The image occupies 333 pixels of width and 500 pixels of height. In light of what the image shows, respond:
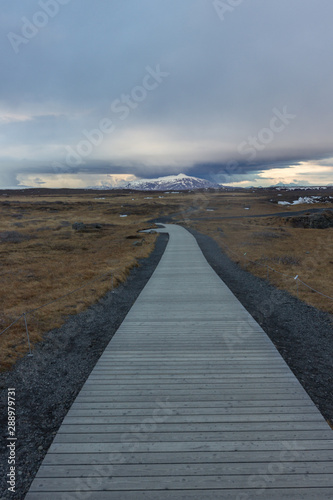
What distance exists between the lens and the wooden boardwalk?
4371mm

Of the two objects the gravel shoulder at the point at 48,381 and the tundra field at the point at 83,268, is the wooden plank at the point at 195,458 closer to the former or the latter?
the gravel shoulder at the point at 48,381

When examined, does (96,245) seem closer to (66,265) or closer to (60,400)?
(66,265)

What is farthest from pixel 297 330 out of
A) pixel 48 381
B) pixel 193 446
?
pixel 48 381

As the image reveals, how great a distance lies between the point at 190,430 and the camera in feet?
17.8

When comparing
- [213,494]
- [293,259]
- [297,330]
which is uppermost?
[213,494]

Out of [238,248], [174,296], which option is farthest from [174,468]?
[238,248]

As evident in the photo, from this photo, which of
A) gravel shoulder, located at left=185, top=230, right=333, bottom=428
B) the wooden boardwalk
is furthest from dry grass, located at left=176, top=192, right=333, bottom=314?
the wooden boardwalk

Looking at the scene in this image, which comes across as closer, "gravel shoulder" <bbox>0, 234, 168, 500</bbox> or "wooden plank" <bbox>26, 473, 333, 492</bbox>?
"wooden plank" <bbox>26, 473, 333, 492</bbox>

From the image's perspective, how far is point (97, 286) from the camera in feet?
56.1

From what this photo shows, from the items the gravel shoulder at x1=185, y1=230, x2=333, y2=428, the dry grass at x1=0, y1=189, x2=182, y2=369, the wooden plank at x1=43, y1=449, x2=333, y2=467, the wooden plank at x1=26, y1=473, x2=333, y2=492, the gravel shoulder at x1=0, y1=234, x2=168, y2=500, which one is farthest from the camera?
the dry grass at x1=0, y1=189, x2=182, y2=369

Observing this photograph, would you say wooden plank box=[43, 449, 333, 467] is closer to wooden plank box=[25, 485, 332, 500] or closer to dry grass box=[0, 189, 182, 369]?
wooden plank box=[25, 485, 332, 500]

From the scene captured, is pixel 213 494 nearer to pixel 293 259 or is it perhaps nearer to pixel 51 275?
pixel 51 275

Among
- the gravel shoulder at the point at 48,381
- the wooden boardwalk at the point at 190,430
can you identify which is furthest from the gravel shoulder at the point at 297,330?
the gravel shoulder at the point at 48,381

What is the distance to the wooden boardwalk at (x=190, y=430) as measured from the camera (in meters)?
4.37
